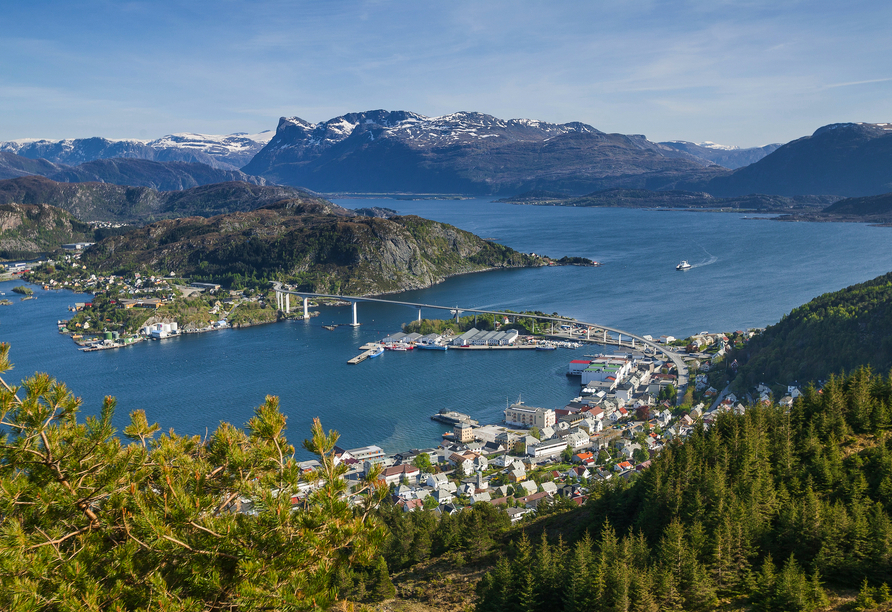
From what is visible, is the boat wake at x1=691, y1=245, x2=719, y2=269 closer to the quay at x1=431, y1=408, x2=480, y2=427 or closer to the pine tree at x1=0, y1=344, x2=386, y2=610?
the quay at x1=431, y1=408, x2=480, y2=427

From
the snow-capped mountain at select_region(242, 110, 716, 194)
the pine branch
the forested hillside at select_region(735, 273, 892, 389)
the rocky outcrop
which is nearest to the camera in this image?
the pine branch

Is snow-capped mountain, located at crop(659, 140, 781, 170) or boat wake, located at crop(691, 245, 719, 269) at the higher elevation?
snow-capped mountain, located at crop(659, 140, 781, 170)

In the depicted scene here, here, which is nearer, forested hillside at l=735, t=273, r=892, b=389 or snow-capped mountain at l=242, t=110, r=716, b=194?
forested hillside at l=735, t=273, r=892, b=389

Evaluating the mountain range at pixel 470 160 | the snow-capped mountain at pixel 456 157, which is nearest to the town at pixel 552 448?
the mountain range at pixel 470 160

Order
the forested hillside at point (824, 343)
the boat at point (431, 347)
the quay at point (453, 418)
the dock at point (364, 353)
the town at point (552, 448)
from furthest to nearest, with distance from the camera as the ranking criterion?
the boat at point (431, 347) → the dock at point (364, 353) → the quay at point (453, 418) → the forested hillside at point (824, 343) → the town at point (552, 448)

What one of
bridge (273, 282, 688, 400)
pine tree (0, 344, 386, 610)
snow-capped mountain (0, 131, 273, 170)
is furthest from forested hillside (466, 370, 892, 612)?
snow-capped mountain (0, 131, 273, 170)

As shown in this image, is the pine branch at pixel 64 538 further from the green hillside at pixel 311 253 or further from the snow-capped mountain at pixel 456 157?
the snow-capped mountain at pixel 456 157
